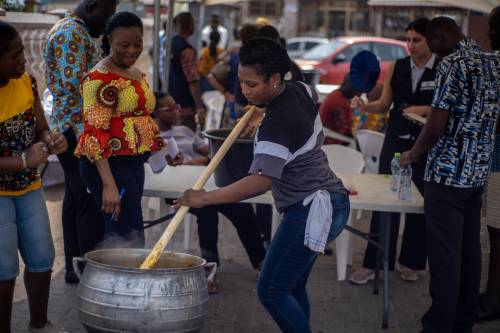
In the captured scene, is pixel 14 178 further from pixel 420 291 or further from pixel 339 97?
pixel 339 97

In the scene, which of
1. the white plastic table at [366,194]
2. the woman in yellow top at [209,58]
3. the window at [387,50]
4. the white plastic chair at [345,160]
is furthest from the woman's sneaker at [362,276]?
the window at [387,50]

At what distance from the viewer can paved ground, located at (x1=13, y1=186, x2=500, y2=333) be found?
4.64m

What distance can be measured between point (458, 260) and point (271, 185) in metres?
1.35

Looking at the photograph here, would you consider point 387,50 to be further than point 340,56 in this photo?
Yes

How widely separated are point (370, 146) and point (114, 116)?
342cm

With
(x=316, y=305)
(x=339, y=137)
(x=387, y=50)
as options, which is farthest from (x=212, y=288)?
(x=387, y=50)

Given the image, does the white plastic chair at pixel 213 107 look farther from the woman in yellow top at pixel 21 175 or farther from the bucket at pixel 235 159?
the woman in yellow top at pixel 21 175

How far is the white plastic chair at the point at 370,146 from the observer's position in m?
6.88

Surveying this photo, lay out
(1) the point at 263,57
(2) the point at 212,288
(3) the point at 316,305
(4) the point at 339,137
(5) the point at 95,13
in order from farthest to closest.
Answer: (4) the point at 339,137, (2) the point at 212,288, (3) the point at 316,305, (5) the point at 95,13, (1) the point at 263,57

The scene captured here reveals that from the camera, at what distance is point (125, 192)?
4121 millimetres

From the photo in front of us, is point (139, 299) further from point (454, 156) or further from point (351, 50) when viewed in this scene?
point (351, 50)

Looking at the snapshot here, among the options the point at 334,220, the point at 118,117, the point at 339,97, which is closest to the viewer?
the point at 334,220

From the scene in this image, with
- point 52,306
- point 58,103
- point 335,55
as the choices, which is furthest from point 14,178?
point 335,55

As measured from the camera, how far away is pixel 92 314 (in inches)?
125
